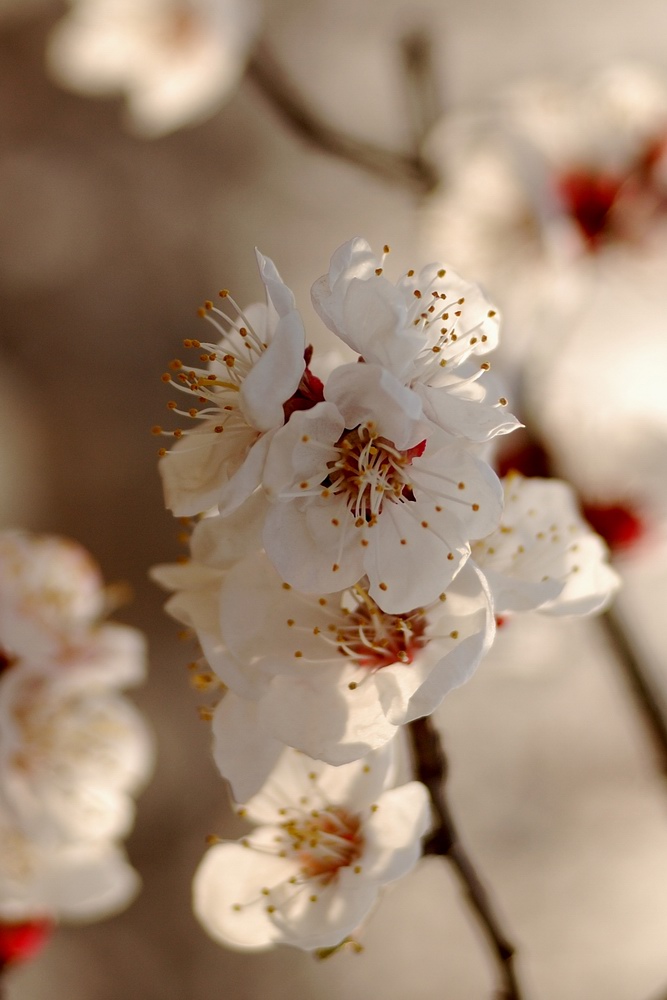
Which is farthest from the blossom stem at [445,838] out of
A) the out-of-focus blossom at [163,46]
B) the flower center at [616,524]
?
the out-of-focus blossom at [163,46]

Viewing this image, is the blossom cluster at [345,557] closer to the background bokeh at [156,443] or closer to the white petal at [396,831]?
the white petal at [396,831]

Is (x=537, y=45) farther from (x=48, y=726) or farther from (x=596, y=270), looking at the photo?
(x=48, y=726)

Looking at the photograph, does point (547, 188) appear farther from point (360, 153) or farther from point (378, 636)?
point (378, 636)

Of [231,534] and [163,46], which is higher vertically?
[163,46]

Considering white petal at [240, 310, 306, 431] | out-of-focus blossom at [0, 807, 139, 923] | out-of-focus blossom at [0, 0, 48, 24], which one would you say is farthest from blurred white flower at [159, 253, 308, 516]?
out-of-focus blossom at [0, 0, 48, 24]

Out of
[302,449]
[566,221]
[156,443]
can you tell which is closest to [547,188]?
[566,221]

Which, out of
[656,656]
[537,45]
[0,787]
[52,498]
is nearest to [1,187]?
[52,498]

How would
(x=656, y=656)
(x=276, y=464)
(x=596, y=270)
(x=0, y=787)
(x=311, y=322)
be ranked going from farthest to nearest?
(x=311, y=322)
(x=656, y=656)
(x=596, y=270)
(x=0, y=787)
(x=276, y=464)
